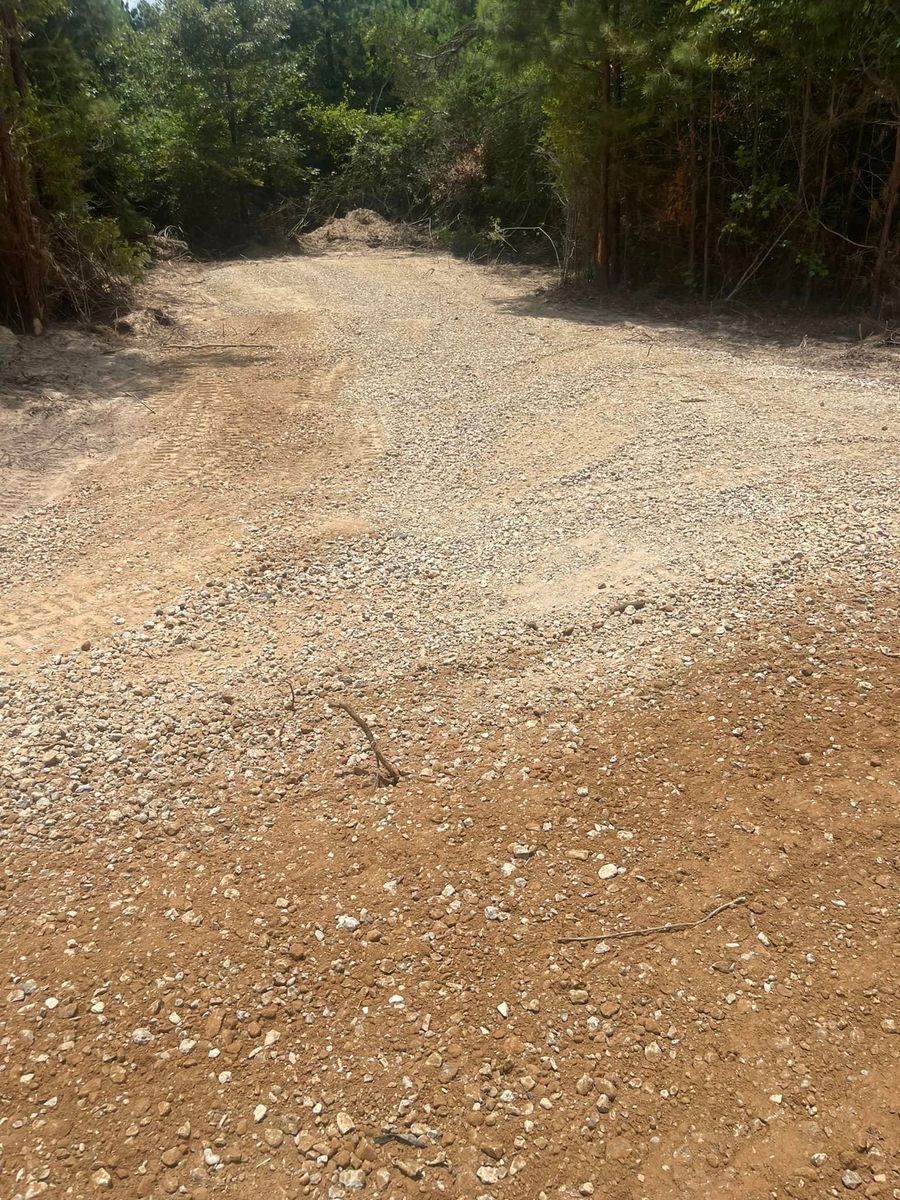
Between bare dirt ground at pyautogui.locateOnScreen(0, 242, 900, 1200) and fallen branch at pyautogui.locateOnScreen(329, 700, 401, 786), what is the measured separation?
1.7 inches

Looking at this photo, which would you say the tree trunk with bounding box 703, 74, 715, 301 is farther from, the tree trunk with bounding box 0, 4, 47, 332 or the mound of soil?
the mound of soil

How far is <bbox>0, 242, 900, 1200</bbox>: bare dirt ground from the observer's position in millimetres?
2170

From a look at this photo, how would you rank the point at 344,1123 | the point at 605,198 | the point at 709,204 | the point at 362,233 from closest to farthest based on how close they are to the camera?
the point at 344,1123, the point at 709,204, the point at 605,198, the point at 362,233

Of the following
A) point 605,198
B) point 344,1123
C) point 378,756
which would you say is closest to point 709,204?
point 605,198

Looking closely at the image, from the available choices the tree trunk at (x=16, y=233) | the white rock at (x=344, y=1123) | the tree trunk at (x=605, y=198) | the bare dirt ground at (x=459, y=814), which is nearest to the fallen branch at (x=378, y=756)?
the bare dirt ground at (x=459, y=814)

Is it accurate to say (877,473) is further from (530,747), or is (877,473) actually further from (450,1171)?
(450,1171)

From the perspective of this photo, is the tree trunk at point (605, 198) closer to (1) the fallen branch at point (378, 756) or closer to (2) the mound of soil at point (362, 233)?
(2) the mound of soil at point (362, 233)

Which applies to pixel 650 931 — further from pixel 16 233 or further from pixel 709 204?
pixel 709 204

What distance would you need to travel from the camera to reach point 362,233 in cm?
1847

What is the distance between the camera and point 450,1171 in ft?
6.82

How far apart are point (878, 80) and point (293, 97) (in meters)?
15.7

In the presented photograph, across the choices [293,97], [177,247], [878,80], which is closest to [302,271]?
[177,247]

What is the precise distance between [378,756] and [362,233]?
17274mm

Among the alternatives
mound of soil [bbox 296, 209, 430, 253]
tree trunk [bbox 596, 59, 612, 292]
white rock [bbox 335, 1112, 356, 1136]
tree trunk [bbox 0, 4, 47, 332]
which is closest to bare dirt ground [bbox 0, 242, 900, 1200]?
white rock [bbox 335, 1112, 356, 1136]
